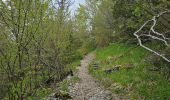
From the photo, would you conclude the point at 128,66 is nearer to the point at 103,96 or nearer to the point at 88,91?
the point at 88,91

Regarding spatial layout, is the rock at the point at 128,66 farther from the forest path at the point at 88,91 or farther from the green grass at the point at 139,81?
the forest path at the point at 88,91

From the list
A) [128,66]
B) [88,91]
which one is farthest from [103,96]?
[128,66]

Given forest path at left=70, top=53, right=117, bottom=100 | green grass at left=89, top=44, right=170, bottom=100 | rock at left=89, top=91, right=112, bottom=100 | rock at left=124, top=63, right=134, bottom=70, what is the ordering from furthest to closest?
rock at left=124, top=63, right=134, bottom=70 < forest path at left=70, top=53, right=117, bottom=100 < rock at left=89, top=91, right=112, bottom=100 < green grass at left=89, top=44, right=170, bottom=100

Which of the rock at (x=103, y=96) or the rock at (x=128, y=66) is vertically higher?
the rock at (x=128, y=66)

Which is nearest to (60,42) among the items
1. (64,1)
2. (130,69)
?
(64,1)

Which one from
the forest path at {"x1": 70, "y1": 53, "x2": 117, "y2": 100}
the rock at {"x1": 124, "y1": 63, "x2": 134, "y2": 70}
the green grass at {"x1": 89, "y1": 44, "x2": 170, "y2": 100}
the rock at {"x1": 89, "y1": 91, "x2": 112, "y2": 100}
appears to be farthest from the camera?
the rock at {"x1": 124, "y1": 63, "x2": 134, "y2": 70}

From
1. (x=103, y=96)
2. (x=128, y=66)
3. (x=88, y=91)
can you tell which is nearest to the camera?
(x=103, y=96)

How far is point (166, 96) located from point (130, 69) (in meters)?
7.04

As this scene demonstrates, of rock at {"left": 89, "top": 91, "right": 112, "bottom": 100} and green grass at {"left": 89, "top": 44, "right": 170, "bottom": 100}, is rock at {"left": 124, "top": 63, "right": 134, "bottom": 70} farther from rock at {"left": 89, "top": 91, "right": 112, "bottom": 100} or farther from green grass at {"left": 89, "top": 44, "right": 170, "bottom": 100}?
rock at {"left": 89, "top": 91, "right": 112, "bottom": 100}

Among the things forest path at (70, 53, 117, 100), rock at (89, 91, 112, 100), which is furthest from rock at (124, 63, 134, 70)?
rock at (89, 91, 112, 100)

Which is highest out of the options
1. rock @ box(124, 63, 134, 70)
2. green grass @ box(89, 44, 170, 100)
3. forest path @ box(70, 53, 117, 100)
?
rock @ box(124, 63, 134, 70)

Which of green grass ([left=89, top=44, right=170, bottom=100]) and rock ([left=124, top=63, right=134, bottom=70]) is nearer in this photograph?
green grass ([left=89, top=44, right=170, bottom=100])

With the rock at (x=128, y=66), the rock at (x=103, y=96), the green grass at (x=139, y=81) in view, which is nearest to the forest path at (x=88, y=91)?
the rock at (x=103, y=96)

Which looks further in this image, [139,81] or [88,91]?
[88,91]
